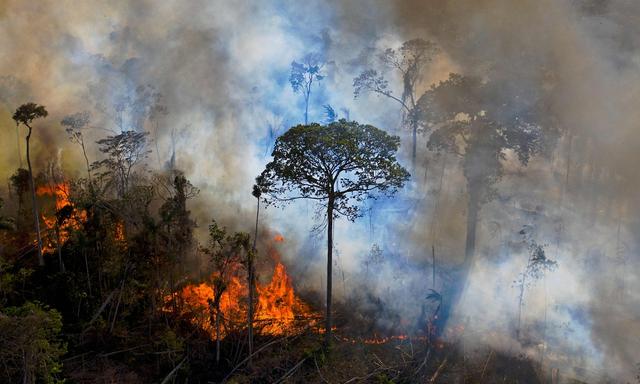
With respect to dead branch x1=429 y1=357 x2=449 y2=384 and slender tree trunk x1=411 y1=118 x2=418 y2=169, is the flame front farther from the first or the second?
slender tree trunk x1=411 y1=118 x2=418 y2=169

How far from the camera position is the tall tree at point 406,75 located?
126 ft

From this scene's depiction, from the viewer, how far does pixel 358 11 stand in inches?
1710

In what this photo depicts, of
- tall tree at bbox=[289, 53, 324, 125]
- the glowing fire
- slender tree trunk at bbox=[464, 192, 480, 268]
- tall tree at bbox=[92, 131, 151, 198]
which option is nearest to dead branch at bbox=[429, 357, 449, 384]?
slender tree trunk at bbox=[464, 192, 480, 268]

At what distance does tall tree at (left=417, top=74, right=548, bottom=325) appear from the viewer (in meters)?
29.3

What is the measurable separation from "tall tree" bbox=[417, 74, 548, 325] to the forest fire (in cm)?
946

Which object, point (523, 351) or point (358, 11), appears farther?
point (358, 11)

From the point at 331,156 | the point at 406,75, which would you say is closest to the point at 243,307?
the point at 331,156

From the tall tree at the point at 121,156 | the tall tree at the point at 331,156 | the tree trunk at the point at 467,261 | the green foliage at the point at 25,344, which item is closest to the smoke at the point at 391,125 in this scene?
the tree trunk at the point at 467,261

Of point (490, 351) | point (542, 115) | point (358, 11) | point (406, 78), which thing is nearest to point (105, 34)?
point (358, 11)

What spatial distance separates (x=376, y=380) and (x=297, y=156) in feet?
35.7

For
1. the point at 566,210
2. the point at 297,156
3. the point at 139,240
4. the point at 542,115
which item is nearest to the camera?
the point at 297,156

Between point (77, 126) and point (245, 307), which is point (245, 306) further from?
point (77, 126)

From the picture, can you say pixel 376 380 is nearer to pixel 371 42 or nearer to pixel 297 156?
pixel 297 156

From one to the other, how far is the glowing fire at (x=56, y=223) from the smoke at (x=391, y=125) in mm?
3137
